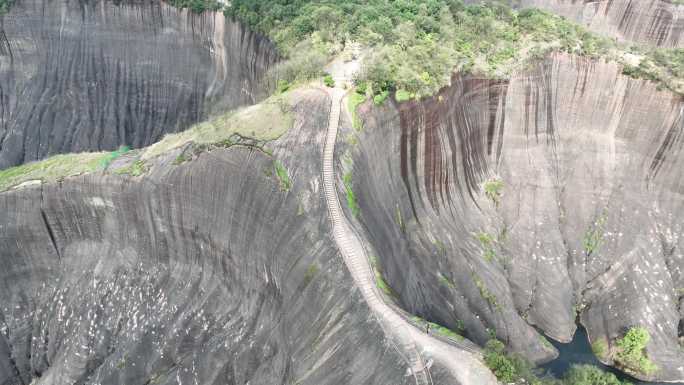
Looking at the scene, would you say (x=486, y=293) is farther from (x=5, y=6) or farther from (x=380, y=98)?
(x=5, y=6)

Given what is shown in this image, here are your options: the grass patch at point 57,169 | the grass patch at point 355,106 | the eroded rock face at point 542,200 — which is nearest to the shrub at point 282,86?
the grass patch at point 355,106

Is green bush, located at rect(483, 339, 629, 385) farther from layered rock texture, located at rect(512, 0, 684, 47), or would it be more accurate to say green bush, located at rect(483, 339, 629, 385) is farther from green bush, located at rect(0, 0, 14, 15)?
green bush, located at rect(0, 0, 14, 15)

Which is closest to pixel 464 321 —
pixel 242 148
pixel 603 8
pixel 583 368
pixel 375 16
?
pixel 583 368

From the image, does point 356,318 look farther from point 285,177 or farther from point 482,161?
point 482,161

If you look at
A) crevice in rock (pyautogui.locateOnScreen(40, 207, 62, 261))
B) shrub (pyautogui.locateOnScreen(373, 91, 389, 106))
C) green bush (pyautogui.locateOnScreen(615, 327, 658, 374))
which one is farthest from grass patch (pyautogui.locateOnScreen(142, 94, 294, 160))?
green bush (pyautogui.locateOnScreen(615, 327, 658, 374))

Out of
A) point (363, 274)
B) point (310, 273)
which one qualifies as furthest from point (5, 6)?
point (363, 274)

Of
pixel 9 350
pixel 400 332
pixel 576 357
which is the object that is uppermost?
pixel 400 332

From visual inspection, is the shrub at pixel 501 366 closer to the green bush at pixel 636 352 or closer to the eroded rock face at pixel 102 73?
the green bush at pixel 636 352
